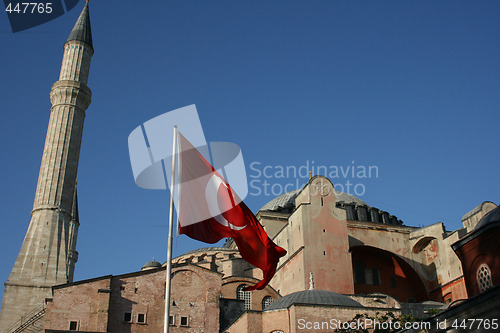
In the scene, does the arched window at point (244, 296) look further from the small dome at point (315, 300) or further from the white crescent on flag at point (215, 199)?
the white crescent on flag at point (215, 199)

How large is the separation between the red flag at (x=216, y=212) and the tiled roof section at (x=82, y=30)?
83.1ft

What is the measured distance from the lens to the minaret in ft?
87.0

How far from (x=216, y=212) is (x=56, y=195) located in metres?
19.8

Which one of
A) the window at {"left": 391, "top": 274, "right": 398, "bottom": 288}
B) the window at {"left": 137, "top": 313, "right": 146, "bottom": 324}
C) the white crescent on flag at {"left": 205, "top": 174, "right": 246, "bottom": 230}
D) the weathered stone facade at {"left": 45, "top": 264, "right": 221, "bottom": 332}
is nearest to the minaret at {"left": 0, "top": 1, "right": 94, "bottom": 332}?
the weathered stone facade at {"left": 45, "top": 264, "right": 221, "bottom": 332}

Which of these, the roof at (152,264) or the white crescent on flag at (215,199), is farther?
the roof at (152,264)

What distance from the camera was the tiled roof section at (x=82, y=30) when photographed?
1387 inches

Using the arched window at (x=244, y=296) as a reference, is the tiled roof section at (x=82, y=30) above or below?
above

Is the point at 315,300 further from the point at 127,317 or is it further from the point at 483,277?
the point at 483,277

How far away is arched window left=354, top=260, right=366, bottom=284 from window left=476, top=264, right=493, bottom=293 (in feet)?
58.8

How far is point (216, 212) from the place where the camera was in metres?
12.7

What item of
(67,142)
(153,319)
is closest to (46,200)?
(67,142)

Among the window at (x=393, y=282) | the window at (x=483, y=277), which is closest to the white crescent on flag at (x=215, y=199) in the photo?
the window at (x=483, y=277)

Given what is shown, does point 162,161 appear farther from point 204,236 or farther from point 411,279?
point 411,279

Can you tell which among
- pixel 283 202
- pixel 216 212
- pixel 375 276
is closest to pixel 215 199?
pixel 216 212
